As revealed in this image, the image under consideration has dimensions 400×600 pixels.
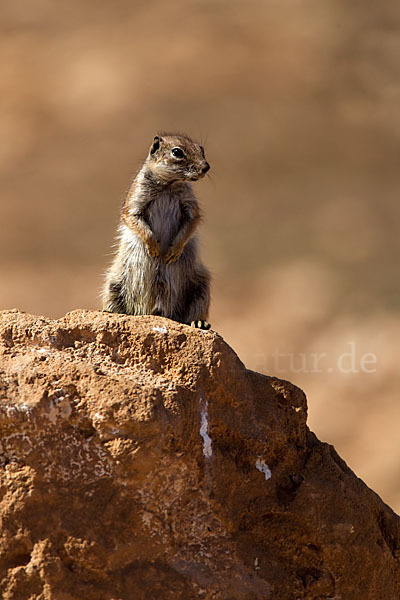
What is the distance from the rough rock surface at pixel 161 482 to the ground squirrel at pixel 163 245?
1.93m

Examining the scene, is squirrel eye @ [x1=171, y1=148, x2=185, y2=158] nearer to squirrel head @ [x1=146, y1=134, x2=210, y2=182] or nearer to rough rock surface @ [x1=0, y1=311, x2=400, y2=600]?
squirrel head @ [x1=146, y1=134, x2=210, y2=182]

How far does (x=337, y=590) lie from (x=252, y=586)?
41 cm

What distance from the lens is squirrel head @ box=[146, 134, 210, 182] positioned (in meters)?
6.07

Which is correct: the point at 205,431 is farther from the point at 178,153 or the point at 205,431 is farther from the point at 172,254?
the point at 178,153

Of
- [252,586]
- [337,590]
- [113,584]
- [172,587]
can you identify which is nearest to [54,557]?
[113,584]

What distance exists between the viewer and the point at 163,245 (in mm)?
6324

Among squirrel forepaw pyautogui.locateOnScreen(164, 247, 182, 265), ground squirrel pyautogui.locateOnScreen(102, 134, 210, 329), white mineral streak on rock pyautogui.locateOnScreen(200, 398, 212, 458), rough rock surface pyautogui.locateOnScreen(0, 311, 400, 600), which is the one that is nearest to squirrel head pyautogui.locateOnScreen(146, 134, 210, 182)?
ground squirrel pyautogui.locateOnScreen(102, 134, 210, 329)

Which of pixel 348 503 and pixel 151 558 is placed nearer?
pixel 151 558

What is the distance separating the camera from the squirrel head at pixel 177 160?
607 cm

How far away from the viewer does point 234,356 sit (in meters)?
4.23

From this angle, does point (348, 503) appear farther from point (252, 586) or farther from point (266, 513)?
point (252, 586)

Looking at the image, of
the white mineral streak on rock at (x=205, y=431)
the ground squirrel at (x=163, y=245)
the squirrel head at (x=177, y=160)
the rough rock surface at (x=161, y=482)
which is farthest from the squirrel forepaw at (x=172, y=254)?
the white mineral streak on rock at (x=205, y=431)

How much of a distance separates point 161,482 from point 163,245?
2.88m

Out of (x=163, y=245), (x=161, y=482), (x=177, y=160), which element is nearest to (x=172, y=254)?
(x=163, y=245)
